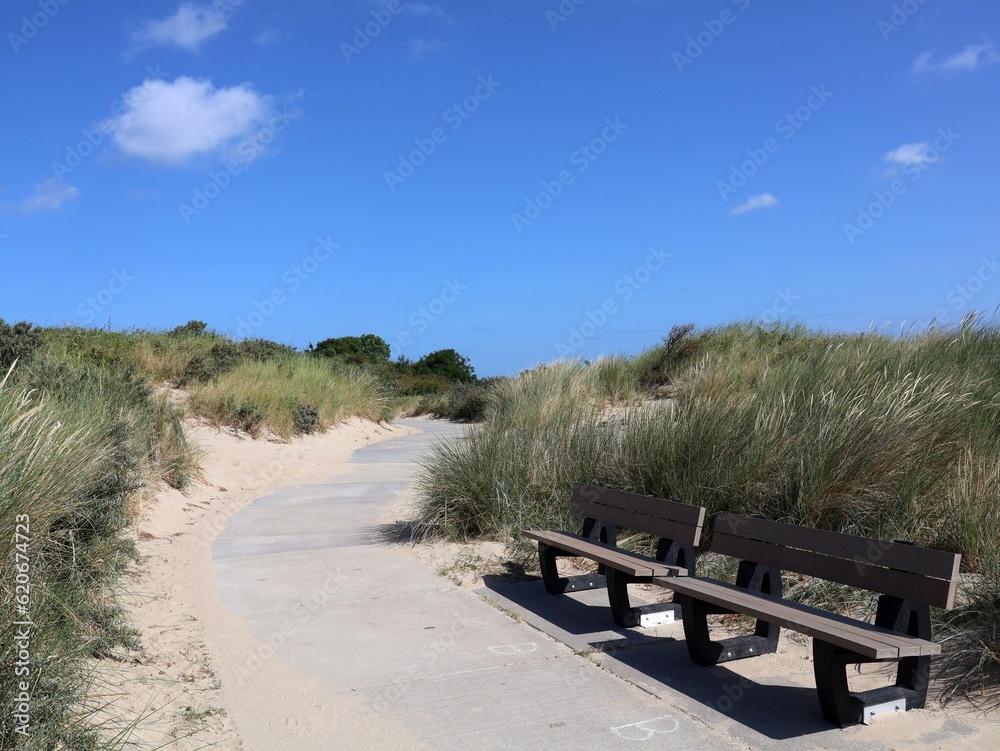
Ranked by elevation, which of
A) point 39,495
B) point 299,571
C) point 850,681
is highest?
point 39,495

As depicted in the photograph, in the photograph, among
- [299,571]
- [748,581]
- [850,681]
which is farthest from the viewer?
[299,571]

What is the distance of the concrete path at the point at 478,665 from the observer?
3.92 metres

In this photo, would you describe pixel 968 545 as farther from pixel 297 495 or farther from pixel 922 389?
pixel 297 495

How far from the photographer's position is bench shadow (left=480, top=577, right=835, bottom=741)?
4.07 metres

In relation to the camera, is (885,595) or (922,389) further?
(922,389)

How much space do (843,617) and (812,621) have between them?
0.38 metres

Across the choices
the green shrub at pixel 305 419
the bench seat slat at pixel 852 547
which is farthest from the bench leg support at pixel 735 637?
the green shrub at pixel 305 419

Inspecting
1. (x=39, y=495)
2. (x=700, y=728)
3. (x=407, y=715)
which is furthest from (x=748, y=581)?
(x=39, y=495)

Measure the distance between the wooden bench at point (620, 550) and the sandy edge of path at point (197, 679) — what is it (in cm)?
198

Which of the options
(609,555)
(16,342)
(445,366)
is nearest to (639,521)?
(609,555)

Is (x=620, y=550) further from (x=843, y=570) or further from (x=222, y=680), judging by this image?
(x=222, y=680)

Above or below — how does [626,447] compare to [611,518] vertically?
above

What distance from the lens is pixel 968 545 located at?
5.41 metres

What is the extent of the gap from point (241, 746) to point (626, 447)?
4796 millimetres
